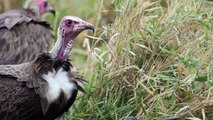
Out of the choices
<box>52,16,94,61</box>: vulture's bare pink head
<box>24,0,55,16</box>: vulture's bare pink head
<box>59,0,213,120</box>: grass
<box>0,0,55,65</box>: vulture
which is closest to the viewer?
<box>59,0,213,120</box>: grass

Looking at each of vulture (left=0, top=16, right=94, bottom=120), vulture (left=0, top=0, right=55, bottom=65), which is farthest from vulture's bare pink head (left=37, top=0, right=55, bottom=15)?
vulture (left=0, top=16, right=94, bottom=120)

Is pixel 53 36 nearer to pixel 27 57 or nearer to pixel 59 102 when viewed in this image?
pixel 27 57

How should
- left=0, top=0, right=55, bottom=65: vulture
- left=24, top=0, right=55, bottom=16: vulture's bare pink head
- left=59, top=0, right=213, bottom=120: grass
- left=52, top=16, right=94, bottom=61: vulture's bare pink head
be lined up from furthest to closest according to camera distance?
left=24, top=0, right=55, bottom=16: vulture's bare pink head, left=0, top=0, right=55, bottom=65: vulture, left=52, top=16, right=94, bottom=61: vulture's bare pink head, left=59, top=0, right=213, bottom=120: grass

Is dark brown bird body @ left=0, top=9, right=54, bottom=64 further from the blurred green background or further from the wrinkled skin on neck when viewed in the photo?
the wrinkled skin on neck

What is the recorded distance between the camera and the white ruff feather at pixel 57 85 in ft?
15.9

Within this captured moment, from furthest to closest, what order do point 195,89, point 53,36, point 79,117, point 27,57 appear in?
point 53,36
point 27,57
point 79,117
point 195,89

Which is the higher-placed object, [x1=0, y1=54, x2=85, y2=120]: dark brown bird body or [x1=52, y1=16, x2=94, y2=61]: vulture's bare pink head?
[x1=52, y1=16, x2=94, y2=61]: vulture's bare pink head

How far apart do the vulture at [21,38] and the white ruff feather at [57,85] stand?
4.08 ft

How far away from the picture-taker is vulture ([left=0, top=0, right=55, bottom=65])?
627cm

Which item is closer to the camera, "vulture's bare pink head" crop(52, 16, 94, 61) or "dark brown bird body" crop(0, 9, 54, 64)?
"vulture's bare pink head" crop(52, 16, 94, 61)

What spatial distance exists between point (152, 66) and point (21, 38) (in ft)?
5.88

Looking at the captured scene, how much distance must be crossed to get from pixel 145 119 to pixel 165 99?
0.61 feet

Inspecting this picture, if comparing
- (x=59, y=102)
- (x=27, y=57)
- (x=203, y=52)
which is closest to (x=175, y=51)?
(x=203, y=52)

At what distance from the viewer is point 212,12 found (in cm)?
527
